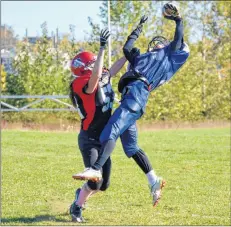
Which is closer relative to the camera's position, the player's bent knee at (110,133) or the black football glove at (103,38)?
the black football glove at (103,38)

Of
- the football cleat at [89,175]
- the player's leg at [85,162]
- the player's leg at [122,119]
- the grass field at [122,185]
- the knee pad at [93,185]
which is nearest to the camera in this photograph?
the football cleat at [89,175]

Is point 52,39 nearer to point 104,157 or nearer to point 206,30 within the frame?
point 206,30

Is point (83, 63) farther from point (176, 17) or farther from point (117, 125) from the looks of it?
point (176, 17)

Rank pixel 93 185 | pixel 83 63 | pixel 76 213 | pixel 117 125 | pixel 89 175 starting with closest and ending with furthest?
pixel 89 175
pixel 117 125
pixel 83 63
pixel 93 185
pixel 76 213

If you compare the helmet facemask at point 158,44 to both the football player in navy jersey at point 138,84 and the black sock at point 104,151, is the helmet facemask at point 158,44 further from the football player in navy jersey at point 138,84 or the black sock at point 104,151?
→ the black sock at point 104,151

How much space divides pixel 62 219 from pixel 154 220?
1153 millimetres

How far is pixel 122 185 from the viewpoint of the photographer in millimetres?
13188

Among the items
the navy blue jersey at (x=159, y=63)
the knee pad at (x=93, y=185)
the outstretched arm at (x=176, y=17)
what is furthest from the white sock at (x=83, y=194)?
the outstretched arm at (x=176, y=17)

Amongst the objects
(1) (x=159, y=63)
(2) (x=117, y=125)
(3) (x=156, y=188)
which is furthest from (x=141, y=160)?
(1) (x=159, y=63)

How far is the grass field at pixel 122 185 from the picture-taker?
966cm

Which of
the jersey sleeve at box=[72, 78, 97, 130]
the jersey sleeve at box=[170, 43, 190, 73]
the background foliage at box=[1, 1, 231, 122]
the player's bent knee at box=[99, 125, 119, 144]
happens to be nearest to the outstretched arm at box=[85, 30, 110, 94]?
the jersey sleeve at box=[72, 78, 97, 130]

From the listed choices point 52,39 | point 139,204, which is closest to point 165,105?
point 52,39

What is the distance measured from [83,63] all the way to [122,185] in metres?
5.27

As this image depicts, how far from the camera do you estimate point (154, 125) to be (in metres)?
33.2
